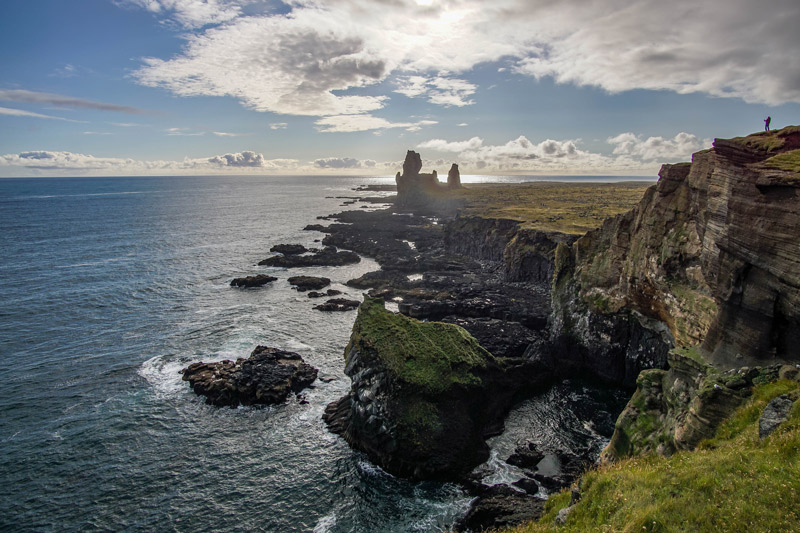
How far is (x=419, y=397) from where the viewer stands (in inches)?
1348

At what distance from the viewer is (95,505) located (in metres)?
27.8

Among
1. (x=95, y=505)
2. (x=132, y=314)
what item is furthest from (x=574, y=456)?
(x=132, y=314)

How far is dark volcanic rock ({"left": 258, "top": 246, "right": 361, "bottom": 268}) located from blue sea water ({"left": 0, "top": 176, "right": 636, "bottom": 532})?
1627 centimetres

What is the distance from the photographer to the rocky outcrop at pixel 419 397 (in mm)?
31484

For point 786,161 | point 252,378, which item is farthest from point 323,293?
point 786,161

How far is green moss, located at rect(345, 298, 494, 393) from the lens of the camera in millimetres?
35719

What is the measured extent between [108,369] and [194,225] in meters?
118

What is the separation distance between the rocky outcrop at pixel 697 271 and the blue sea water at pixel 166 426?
21.2 metres

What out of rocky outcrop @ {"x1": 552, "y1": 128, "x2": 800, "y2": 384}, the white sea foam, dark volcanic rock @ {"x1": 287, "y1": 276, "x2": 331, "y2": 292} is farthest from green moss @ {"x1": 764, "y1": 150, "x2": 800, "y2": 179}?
dark volcanic rock @ {"x1": 287, "y1": 276, "x2": 331, "y2": 292}

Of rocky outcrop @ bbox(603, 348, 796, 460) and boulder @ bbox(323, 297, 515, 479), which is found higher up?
rocky outcrop @ bbox(603, 348, 796, 460)

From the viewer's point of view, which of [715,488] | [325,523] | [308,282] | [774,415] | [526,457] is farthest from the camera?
[308,282]

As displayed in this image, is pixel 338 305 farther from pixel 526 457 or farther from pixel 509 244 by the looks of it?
pixel 526 457

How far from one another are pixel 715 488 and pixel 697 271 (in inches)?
950

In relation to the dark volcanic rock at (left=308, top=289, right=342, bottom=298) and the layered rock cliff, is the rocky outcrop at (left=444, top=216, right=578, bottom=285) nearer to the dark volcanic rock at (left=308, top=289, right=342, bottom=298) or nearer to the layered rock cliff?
the layered rock cliff
